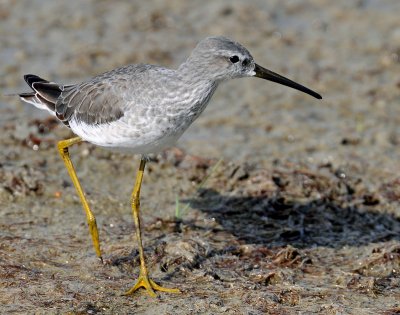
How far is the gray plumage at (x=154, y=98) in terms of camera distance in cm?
702

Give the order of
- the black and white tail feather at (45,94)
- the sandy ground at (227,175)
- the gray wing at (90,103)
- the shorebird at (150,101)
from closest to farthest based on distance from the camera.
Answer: the shorebird at (150,101)
the sandy ground at (227,175)
the gray wing at (90,103)
the black and white tail feather at (45,94)

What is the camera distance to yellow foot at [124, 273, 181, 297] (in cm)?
689

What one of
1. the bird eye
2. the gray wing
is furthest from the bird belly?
the bird eye

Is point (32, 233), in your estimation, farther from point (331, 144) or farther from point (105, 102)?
point (331, 144)

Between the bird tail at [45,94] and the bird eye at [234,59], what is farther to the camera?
the bird tail at [45,94]

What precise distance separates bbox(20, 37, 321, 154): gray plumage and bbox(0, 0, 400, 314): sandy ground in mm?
1151

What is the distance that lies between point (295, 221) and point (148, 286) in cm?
227

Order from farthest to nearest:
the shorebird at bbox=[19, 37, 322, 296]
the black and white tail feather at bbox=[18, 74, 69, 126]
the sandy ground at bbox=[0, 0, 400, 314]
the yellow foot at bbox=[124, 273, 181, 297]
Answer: the black and white tail feather at bbox=[18, 74, 69, 126] < the sandy ground at bbox=[0, 0, 400, 314] < the shorebird at bbox=[19, 37, 322, 296] < the yellow foot at bbox=[124, 273, 181, 297]

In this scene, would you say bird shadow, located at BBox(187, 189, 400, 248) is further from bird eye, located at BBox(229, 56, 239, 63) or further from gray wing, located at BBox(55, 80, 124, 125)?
bird eye, located at BBox(229, 56, 239, 63)

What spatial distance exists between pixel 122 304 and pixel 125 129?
147 cm

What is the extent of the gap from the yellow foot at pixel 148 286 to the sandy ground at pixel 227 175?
0.25 feet

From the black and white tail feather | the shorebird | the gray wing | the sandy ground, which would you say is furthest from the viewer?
the black and white tail feather

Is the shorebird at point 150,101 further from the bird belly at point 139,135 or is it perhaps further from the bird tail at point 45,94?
the bird tail at point 45,94

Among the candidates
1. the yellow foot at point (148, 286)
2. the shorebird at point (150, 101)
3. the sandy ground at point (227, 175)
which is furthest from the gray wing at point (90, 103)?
the yellow foot at point (148, 286)
